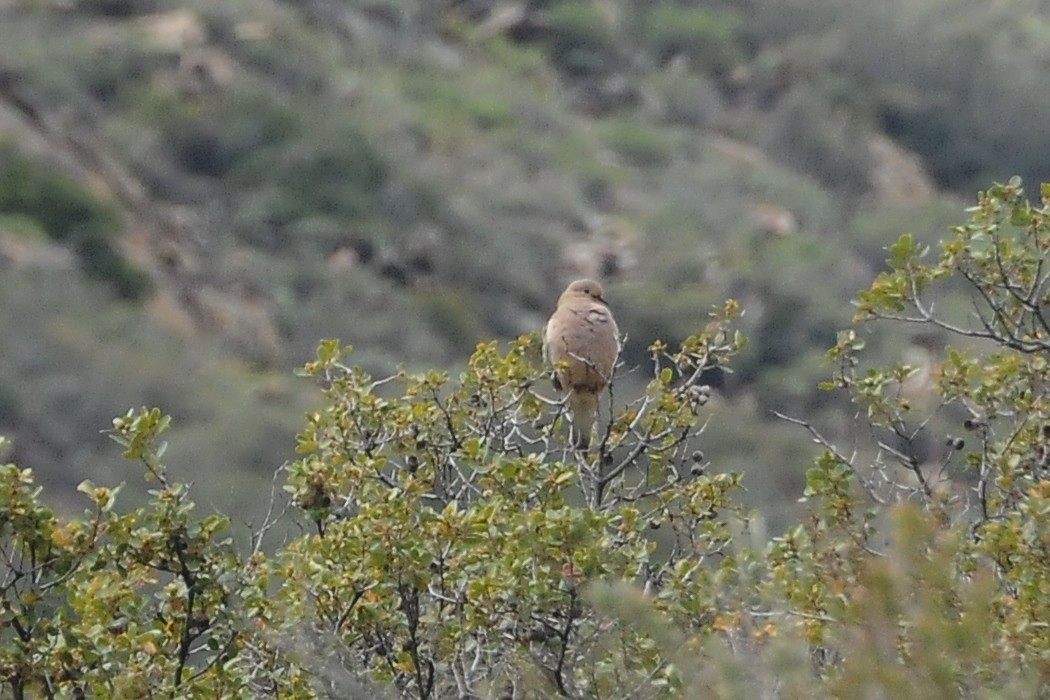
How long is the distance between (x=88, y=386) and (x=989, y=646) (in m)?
21.5

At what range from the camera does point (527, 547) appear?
5465 millimetres

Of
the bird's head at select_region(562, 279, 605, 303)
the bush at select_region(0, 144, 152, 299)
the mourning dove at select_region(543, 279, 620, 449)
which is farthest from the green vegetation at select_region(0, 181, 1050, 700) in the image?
the bush at select_region(0, 144, 152, 299)

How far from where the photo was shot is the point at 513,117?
41000 millimetres

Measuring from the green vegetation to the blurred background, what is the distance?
676 cm

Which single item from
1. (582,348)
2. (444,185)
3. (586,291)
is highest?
(444,185)

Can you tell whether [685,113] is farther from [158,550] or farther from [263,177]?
[158,550]

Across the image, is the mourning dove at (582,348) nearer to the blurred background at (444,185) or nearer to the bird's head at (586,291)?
the bird's head at (586,291)

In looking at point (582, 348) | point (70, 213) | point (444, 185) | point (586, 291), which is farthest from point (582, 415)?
point (444, 185)

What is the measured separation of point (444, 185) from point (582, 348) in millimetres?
28209

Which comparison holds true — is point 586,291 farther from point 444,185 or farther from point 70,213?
point 444,185

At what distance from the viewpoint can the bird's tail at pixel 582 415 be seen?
22.5ft

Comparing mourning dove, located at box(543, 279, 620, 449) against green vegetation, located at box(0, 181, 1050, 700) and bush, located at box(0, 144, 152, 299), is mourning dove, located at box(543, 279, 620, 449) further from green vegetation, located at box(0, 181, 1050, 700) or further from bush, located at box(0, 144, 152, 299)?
bush, located at box(0, 144, 152, 299)

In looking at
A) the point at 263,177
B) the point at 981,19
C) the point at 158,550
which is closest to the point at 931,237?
the point at 263,177

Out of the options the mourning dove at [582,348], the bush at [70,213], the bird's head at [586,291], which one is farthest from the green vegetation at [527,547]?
the bush at [70,213]
